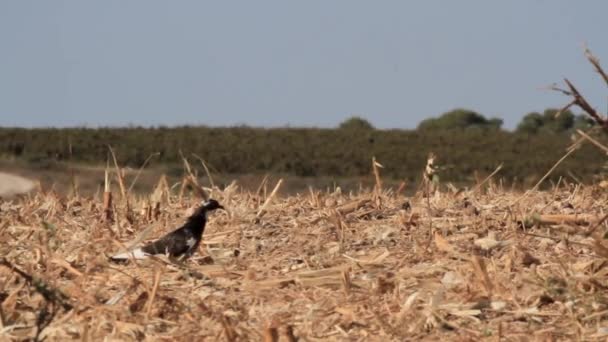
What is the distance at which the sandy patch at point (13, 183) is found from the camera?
153 ft

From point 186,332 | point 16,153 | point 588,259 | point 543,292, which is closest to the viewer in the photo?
point 186,332

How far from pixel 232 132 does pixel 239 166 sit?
1118 centimetres

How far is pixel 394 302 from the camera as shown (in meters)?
5.52

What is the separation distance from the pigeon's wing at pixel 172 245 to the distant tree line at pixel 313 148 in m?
47.3

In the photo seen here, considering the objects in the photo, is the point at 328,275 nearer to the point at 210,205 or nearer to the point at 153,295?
the point at 153,295

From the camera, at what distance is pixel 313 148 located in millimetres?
67250

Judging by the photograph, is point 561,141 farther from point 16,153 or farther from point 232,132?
point 16,153

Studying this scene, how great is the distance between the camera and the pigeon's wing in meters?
6.47

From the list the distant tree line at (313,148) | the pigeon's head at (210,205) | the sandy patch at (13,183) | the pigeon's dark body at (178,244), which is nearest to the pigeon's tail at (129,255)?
the pigeon's dark body at (178,244)

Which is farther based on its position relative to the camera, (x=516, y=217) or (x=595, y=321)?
(x=516, y=217)

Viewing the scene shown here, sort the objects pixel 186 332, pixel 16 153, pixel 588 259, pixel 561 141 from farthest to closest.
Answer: pixel 561 141, pixel 16 153, pixel 588 259, pixel 186 332

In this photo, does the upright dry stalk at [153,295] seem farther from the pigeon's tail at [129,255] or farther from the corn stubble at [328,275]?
the pigeon's tail at [129,255]

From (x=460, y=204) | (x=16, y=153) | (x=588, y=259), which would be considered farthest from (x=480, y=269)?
(x=16, y=153)

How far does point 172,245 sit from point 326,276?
1.00m
